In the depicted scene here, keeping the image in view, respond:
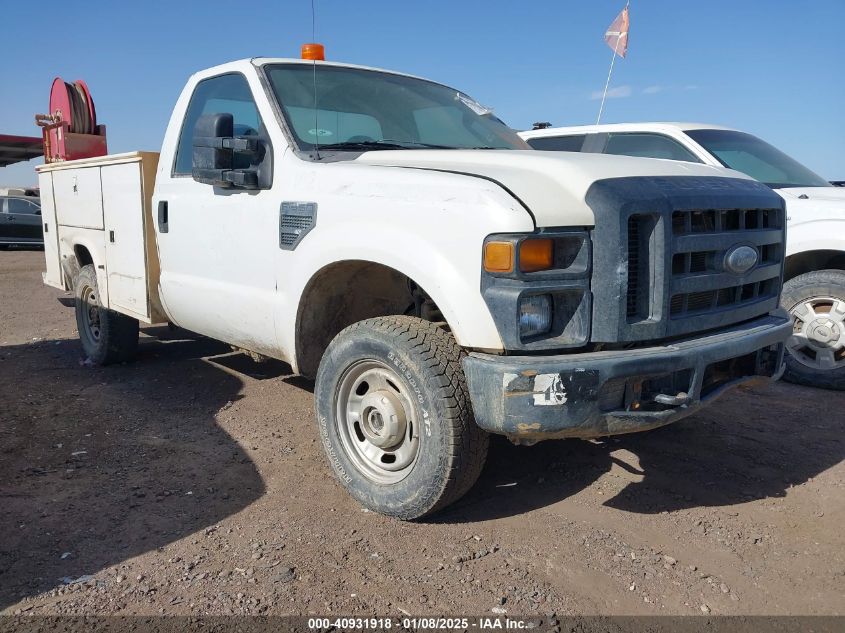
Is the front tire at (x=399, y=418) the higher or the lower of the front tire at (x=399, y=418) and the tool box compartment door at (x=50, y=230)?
the lower

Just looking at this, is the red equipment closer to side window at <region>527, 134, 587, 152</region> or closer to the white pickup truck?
the white pickup truck

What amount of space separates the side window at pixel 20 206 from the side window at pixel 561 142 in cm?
1622

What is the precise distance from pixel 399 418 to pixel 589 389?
0.89 metres

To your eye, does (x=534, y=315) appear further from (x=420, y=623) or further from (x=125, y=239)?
(x=125, y=239)

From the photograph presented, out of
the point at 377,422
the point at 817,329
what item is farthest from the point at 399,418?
the point at 817,329

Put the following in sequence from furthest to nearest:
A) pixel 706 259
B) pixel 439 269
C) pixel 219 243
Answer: pixel 219 243, pixel 706 259, pixel 439 269

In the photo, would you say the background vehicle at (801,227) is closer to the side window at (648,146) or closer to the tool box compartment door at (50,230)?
the side window at (648,146)

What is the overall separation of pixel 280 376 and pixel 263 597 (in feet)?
10.2

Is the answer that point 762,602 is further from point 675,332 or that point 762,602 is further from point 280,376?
point 280,376

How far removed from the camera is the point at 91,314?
604 centimetres

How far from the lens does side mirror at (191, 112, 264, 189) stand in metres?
3.64

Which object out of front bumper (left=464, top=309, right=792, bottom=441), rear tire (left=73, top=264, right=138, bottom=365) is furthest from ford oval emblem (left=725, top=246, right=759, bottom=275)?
rear tire (left=73, top=264, right=138, bottom=365)

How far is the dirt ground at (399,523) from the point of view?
2.62 meters

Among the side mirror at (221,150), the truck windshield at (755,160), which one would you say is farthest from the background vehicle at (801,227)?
the side mirror at (221,150)
